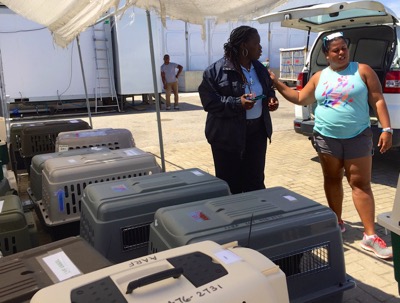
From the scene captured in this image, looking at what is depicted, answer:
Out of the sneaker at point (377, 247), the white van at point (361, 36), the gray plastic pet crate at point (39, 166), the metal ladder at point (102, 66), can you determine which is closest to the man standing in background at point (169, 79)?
the metal ladder at point (102, 66)

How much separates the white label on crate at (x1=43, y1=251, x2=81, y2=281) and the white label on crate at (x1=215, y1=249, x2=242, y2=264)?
54 cm

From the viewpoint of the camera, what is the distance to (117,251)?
7.15 feet

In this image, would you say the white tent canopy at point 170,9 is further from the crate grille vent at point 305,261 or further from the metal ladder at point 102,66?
the metal ladder at point 102,66

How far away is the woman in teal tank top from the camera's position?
297 centimetres

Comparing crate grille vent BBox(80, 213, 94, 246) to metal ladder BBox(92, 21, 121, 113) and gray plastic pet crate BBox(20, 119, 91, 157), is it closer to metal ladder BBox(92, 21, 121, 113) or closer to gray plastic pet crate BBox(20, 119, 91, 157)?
gray plastic pet crate BBox(20, 119, 91, 157)

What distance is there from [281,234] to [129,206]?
87 centimetres

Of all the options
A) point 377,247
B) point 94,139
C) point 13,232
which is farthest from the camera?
point 94,139

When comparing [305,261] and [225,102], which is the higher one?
[225,102]

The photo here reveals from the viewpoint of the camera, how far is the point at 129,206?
219 centimetres

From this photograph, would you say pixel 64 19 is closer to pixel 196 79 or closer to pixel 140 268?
pixel 140 268

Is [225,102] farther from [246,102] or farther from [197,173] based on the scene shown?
[197,173]

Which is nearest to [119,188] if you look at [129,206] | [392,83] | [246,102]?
[129,206]

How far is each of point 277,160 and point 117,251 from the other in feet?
14.8

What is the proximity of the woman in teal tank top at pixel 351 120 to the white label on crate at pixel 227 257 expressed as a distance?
197cm
